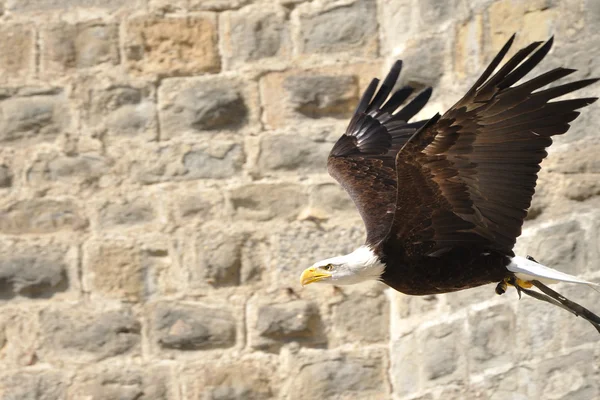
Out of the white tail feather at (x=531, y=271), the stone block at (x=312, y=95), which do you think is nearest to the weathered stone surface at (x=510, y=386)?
the white tail feather at (x=531, y=271)

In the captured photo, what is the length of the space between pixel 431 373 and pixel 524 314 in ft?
1.68

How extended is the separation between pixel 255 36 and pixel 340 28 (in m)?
0.34

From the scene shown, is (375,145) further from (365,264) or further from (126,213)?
(126,213)

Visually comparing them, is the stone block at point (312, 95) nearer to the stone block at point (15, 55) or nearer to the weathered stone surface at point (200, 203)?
the weathered stone surface at point (200, 203)

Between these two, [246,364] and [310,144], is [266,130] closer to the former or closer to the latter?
[310,144]

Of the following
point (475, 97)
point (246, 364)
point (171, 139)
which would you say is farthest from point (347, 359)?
point (475, 97)

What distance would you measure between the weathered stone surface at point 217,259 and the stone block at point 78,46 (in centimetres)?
82

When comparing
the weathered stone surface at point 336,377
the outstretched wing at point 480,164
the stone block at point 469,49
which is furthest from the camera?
the weathered stone surface at point 336,377

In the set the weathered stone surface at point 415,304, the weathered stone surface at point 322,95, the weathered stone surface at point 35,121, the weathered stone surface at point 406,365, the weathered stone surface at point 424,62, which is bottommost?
the weathered stone surface at point 406,365

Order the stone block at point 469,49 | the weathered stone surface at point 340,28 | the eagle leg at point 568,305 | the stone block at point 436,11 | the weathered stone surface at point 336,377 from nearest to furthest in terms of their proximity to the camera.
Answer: the eagle leg at point 568,305 → the stone block at point 469,49 → the stone block at point 436,11 → the weathered stone surface at point 336,377 → the weathered stone surface at point 340,28

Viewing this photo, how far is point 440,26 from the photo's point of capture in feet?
14.0

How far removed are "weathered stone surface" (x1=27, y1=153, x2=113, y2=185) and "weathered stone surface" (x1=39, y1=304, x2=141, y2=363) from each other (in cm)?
51

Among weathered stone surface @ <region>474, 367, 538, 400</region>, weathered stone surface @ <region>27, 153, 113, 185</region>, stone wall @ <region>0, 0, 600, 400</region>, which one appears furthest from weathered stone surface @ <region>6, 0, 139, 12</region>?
weathered stone surface @ <region>474, 367, 538, 400</region>

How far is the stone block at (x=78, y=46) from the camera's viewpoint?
4.63 m
